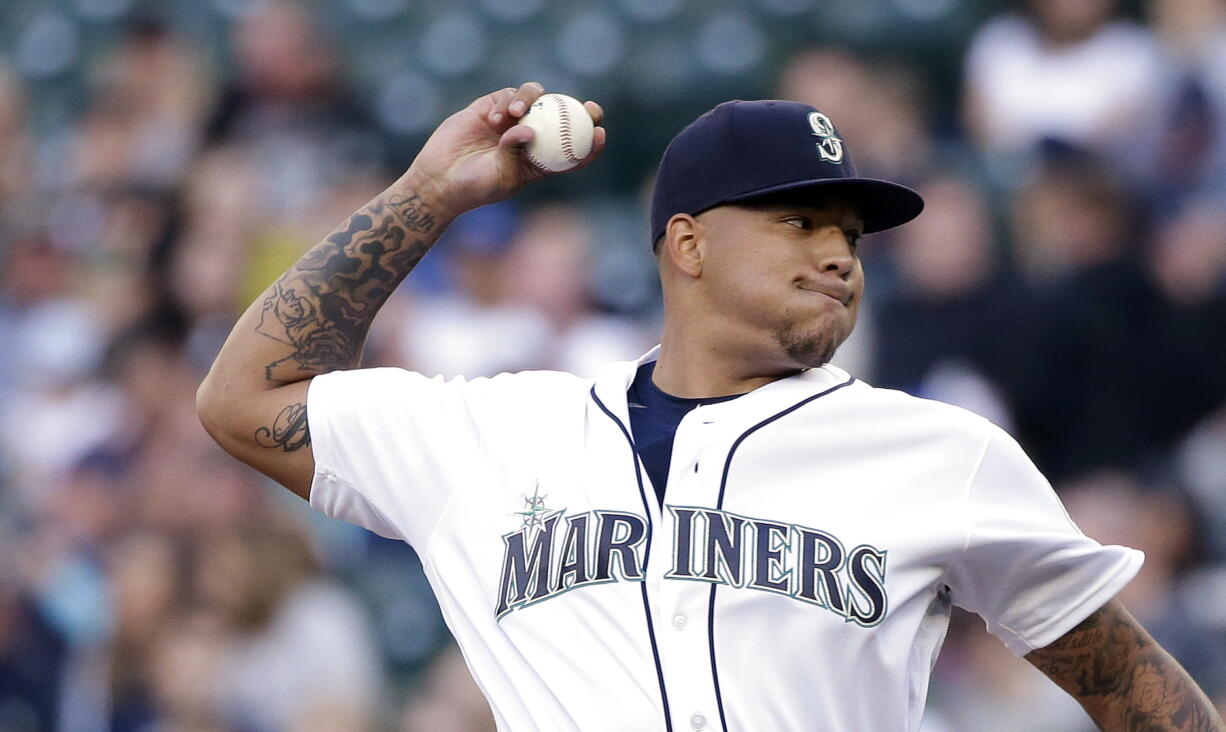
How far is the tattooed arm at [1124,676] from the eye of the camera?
2.51 m

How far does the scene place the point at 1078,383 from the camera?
16.9ft

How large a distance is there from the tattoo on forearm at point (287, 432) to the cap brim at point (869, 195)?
2.72 ft

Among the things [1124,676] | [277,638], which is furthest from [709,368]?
[277,638]

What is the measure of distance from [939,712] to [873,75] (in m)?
2.62

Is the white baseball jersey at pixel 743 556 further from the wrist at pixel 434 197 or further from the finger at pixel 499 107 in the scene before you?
the finger at pixel 499 107

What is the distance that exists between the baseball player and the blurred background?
2330 millimetres

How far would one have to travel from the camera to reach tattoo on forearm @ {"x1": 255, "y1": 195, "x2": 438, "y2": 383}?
9.61 ft

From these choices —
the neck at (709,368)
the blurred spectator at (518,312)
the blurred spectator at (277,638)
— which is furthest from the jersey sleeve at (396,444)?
the blurred spectator at (518,312)

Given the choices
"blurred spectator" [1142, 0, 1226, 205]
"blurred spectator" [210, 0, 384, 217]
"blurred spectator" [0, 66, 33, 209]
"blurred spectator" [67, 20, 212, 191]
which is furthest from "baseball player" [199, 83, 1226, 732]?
"blurred spectator" [0, 66, 33, 209]

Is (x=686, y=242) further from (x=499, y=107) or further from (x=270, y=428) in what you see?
(x=270, y=428)

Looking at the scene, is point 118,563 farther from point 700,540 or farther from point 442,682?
point 700,540

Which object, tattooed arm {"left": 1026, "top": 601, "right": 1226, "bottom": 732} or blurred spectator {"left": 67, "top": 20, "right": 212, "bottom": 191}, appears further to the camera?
blurred spectator {"left": 67, "top": 20, "right": 212, "bottom": 191}

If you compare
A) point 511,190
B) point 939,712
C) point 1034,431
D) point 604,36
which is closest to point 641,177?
point 604,36

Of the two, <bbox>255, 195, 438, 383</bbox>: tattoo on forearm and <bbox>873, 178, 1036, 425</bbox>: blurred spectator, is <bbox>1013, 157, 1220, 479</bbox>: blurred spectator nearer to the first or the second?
<bbox>873, 178, 1036, 425</bbox>: blurred spectator
